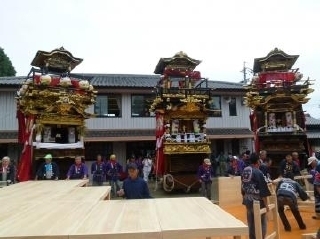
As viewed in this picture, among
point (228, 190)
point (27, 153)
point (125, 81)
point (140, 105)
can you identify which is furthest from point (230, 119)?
point (27, 153)

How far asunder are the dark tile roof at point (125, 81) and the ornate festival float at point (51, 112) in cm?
480

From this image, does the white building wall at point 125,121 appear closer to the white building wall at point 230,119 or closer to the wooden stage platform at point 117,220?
the white building wall at point 230,119

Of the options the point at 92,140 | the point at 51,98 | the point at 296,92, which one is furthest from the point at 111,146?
the point at 296,92

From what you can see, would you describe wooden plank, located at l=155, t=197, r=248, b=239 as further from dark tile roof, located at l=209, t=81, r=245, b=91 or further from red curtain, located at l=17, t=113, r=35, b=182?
dark tile roof, located at l=209, t=81, r=245, b=91

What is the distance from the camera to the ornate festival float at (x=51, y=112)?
534 inches

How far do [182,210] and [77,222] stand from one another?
0.93m

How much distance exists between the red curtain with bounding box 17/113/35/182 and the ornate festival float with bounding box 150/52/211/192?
5.37m

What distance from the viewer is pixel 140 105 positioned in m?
20.6

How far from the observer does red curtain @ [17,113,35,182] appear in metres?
13.2

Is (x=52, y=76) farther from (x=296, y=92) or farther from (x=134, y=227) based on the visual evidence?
(x=134, y=227)

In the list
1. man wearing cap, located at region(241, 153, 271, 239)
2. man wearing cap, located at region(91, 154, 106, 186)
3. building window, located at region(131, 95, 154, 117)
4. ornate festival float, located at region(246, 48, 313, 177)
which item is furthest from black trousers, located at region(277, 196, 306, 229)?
building window, located at region(131, 95, 154, 117)

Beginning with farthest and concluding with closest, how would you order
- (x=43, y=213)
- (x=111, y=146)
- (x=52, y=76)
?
(x=111, y=146) < (x=52, y=76) < (x=43, y=213)

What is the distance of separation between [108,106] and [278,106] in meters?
9.45

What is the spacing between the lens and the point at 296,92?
1504cm
